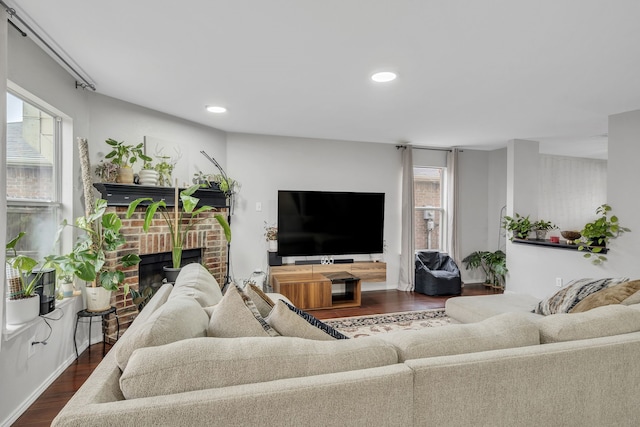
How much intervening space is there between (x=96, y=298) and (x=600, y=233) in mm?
5016

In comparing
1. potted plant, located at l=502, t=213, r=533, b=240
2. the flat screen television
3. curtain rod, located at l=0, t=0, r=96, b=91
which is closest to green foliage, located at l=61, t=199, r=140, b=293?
curtain rod, located at l=0, t=0, r=96, b=91

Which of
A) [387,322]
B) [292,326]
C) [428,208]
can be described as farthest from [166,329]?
[428,208]

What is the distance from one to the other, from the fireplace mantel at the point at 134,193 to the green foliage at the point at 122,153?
241mm

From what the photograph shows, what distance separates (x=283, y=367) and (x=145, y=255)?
307 cm

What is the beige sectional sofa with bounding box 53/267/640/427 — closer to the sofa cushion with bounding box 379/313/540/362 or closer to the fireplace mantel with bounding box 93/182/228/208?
the sofa cushion with bounding box 379/313/540/362

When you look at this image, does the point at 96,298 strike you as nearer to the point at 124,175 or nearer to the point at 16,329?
the point at 16,329

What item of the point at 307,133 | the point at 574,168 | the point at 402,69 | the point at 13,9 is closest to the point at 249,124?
the point at 307,133

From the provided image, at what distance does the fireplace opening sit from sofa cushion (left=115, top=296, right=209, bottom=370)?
2532 millimetres

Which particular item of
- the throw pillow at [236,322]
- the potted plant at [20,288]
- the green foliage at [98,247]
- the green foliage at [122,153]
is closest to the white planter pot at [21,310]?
the potted plant at [20,288]

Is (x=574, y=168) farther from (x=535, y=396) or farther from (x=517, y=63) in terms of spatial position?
(x=535, y=396)

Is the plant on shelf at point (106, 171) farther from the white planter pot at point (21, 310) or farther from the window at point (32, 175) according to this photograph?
the white planter pot at point (21, 310)

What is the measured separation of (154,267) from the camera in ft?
12.6

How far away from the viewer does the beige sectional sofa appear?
964mm

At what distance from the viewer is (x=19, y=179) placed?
241 centimetres
